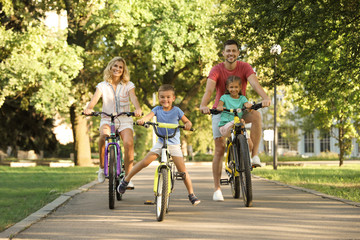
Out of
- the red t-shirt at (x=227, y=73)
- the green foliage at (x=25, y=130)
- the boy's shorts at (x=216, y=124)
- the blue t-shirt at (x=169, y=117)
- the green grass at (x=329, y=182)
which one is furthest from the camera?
the green foliage at (x=25, y=130)

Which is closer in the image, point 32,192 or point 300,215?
point 300,215

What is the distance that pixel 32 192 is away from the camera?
11.2 m

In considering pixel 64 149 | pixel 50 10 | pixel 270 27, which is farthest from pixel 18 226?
pixel 64 149

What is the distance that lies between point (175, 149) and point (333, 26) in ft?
18.5

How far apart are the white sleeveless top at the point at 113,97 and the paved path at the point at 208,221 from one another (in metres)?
1.36

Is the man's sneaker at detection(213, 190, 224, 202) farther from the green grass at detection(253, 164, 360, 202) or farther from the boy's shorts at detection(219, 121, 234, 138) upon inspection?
the green grass at detection(253, 164, 360, 202)

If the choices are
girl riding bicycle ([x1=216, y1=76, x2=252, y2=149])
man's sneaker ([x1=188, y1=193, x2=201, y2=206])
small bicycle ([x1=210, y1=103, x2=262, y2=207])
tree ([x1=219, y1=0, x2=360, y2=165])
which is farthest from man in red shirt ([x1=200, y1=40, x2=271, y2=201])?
tree ([x1=219, y1=0, x2=360, y2=165])

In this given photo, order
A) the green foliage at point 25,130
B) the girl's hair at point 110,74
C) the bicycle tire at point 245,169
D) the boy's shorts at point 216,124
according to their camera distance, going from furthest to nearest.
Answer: the green foliage at point 25,130 < the girl's hair at point 110,74 < the boy's shorts at point 216,124 < the bicycle tire at point 245,169

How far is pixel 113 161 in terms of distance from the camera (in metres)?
7.79

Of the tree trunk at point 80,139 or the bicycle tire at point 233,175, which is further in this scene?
the tree trunk at point 80,139

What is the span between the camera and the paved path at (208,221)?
223 inches

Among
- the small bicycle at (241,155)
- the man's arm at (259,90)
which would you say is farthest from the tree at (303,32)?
the small bicycle at (241,155)

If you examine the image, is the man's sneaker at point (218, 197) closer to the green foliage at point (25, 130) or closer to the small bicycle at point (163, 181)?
the small bicycle at point (163, 181)

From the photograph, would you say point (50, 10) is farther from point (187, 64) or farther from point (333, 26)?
point (333, 26)
